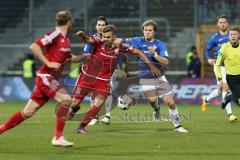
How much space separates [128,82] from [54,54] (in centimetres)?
732

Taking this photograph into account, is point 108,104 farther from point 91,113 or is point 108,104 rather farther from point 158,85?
point 91,113

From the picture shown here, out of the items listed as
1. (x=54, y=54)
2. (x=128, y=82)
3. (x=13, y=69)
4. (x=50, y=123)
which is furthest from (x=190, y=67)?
(x=54, y=54)

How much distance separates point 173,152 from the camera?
36.9 ft

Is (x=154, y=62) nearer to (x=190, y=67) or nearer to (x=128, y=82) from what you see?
(x=128, y=82)

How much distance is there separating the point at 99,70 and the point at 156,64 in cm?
134

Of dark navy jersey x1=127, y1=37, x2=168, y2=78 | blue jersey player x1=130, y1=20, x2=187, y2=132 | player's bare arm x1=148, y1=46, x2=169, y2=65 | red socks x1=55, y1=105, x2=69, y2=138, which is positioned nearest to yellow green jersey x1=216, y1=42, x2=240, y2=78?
blue jersey player x1=130, y1=20, x2=187, y2=132

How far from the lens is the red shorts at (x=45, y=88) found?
11.6m

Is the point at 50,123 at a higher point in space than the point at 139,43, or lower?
lower

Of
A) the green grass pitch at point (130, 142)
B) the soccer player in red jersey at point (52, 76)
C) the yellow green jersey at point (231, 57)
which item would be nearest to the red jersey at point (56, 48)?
the soccer player in red jersey at point (52, 76)

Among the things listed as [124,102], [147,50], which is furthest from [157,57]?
[124,102]

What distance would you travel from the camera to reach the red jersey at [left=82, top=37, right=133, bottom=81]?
47.6ft

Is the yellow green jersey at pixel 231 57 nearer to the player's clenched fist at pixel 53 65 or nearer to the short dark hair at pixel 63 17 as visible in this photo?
the short dark hair at pixel 63 17

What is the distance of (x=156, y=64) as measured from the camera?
15227 millimetres

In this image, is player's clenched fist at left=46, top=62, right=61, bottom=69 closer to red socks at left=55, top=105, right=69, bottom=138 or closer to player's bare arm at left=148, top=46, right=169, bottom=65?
red socks at left=55, top=105, right=69, bottom=138
